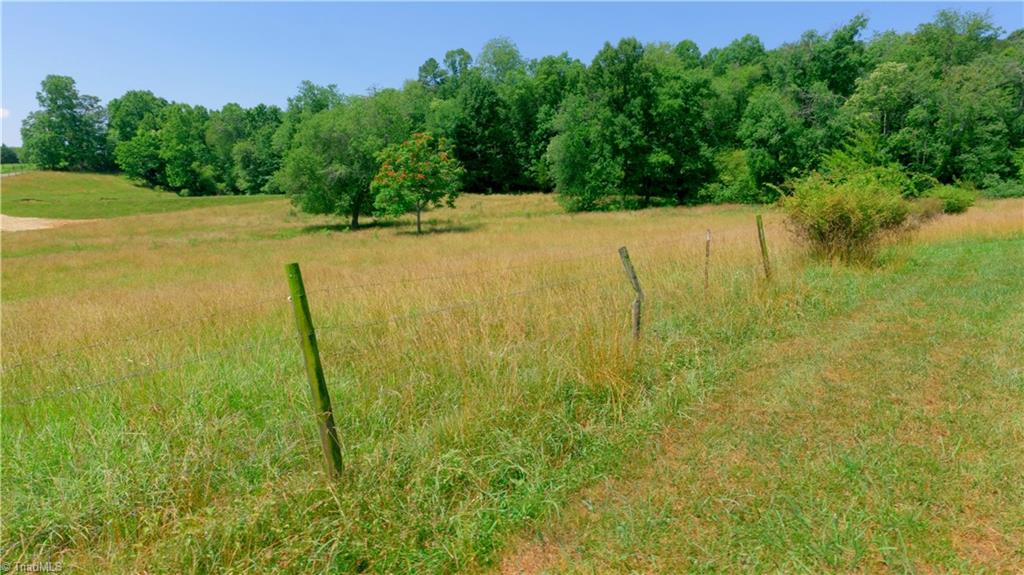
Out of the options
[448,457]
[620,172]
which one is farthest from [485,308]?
[620,172]

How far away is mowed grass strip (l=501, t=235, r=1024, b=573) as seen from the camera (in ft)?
8.70

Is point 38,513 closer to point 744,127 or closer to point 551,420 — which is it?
point 551,420

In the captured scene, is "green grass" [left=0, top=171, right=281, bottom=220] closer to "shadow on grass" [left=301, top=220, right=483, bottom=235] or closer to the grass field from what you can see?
"shadow on grass" [left=301, top=220, right=483, bottom=235]

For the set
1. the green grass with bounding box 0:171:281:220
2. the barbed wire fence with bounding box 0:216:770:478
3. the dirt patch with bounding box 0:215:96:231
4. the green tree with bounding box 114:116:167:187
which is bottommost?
the barbed wire fence with bounding box 0:216:770:478

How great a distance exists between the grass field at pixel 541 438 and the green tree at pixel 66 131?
101 meters

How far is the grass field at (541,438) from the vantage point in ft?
8.79

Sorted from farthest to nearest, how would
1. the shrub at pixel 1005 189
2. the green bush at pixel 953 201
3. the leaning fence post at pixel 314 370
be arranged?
the shrub at pixel 1005 189 → the green bush at pixel 953 201 → the leaning fence post at pixel 314 370

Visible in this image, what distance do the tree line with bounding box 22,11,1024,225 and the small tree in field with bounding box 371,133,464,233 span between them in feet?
10.2

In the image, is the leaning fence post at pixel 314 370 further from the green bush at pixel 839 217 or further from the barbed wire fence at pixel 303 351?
the green bush at pixel 839 217

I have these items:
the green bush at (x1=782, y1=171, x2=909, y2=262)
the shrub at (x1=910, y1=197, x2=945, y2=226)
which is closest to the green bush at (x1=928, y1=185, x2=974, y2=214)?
the shrub at (x1=910, y1=197, x2=945, y2=226)

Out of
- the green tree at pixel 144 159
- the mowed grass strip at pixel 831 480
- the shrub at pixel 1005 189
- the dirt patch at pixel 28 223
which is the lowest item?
the shrub at pixel 1005 189

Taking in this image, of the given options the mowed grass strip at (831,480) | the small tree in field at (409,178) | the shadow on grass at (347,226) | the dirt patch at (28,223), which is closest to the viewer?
the mowed grass strip at (831,480)

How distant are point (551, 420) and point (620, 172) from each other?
43326 millimetres

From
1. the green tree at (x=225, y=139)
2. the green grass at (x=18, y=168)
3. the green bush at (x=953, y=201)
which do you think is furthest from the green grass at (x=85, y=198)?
the green bush at (x=953, y=201)
